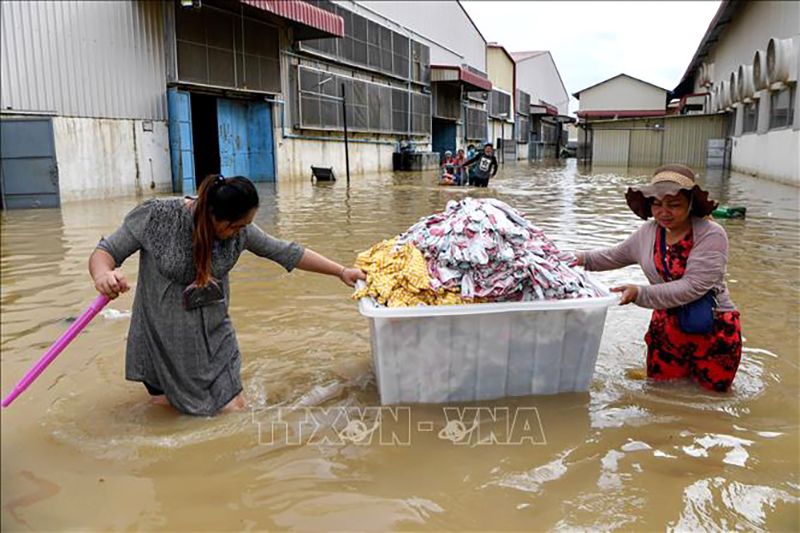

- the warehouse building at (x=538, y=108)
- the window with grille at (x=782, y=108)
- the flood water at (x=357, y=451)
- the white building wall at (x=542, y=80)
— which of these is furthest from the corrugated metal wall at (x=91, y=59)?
the white building wall at (x=542, y=80)

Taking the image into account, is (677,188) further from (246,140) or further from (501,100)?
(501,100)

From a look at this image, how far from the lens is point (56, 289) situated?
5176 millimetres

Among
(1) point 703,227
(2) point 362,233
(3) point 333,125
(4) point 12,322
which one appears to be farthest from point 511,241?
(3) point 333,125

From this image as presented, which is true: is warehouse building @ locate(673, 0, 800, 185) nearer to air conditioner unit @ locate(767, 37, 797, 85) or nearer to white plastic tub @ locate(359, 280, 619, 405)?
air conditioner unit @ locate(767, 37, 797, 85)

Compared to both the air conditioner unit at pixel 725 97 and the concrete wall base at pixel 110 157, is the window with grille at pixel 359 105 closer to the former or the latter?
the concrete wall base at pixel 110 157

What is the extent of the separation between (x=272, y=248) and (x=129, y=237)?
2.17 feet

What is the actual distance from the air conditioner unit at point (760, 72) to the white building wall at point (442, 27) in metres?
13.2

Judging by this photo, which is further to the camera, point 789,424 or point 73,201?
point 73,201

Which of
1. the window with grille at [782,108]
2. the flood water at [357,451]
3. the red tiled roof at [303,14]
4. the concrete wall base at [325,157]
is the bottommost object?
the flood water at [357,451]

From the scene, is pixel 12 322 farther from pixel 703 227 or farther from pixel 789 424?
pixel 789 424

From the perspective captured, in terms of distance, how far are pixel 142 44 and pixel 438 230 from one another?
12.1 m

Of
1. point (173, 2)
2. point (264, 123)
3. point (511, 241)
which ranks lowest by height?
point (511, 241)

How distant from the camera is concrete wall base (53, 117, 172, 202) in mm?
11789

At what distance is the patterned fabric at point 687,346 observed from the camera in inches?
126
